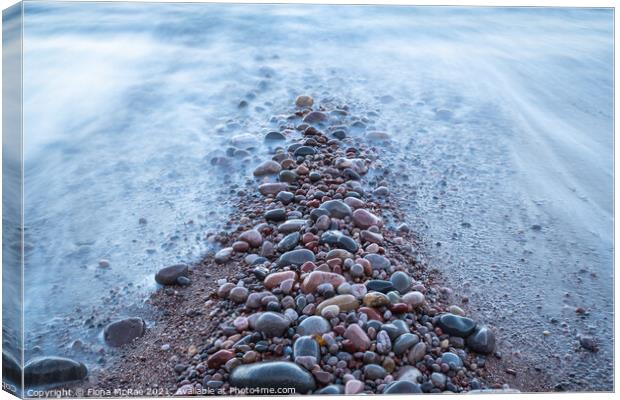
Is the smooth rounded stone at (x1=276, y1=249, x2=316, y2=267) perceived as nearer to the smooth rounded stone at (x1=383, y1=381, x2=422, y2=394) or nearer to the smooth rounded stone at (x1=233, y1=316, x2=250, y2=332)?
the smooth rounded stone at (x1=233, y1=316, x2=250, y2=332)

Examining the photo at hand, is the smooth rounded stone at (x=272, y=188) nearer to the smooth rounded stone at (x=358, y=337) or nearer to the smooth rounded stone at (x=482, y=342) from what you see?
the smooth rounded stone at (x=358, y=337)

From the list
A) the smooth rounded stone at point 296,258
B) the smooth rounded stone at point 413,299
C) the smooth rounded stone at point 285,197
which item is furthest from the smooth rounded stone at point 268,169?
the smooth rounded stone at point 413,299

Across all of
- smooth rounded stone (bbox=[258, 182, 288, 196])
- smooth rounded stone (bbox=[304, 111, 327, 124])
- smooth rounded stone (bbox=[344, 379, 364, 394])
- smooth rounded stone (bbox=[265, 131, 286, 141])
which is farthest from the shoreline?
smooth rounded stone (bbox=[304, 111, 327, 124])

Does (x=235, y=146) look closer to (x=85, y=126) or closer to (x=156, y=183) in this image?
(x=156, y=183)

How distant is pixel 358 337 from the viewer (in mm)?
2416

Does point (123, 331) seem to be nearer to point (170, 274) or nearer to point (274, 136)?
point (170, 274)

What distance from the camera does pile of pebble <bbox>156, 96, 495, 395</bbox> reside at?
2408 mm

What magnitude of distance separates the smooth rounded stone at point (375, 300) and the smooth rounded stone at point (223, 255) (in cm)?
62

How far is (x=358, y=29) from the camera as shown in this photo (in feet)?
→ 11.1

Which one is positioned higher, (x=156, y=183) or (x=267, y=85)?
(x=267, y=85)

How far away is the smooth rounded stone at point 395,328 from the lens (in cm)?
245

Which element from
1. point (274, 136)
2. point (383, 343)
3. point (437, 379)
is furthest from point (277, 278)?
point (274, 136)

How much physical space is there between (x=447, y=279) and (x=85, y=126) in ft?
5.94

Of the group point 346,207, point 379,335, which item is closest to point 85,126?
point 346,207
